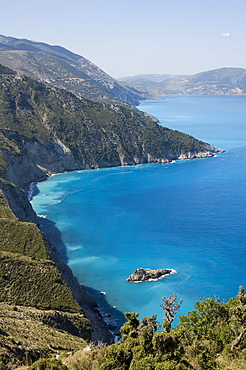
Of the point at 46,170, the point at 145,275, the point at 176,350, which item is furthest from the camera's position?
the point at 46,170

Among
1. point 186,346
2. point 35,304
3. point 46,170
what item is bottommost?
point 35,304

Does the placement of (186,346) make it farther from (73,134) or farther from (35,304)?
(73,134)

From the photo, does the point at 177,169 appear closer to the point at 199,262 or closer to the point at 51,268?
the point at 199,262

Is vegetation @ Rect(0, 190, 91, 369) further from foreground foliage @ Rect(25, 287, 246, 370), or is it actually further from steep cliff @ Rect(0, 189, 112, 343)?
foreground foliage @ Rect(25, 287, 246, 370)

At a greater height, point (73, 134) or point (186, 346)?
point (73, 134)

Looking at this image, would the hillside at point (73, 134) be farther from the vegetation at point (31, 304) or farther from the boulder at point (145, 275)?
the boulder at point (145, 275)

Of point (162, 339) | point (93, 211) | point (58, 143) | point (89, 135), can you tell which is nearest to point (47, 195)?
point (93, 211)

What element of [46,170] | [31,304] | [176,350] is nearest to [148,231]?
[31,304]

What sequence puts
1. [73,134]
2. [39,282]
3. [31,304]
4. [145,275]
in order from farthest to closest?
[73,134] < [145,275] < [39,282] < [31,304]

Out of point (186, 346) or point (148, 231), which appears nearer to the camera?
point (186, 346)
